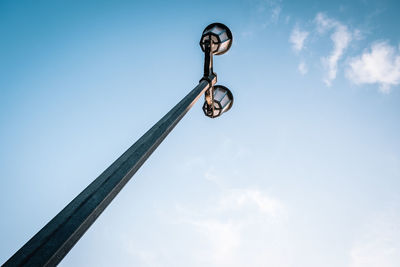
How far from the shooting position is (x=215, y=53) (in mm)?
4391

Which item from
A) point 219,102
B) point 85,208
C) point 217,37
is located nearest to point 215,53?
point 217,37

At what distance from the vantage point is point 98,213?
1.31m

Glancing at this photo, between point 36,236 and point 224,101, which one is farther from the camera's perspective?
point 224,101

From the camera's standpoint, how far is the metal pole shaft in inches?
39.2

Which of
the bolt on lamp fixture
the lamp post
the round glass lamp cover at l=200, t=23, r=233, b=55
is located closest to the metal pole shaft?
the lamp post

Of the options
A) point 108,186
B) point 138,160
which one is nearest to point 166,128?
point 138,160

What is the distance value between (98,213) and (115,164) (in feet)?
1.11

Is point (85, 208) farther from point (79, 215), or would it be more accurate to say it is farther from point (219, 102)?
point (219, 102)

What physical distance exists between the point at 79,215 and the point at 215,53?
3.85 metres

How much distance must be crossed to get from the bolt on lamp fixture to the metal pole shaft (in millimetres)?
2417

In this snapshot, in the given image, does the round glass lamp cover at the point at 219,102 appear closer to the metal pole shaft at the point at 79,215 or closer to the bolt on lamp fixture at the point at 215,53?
the bolt on lamp fixture at the point at 215,53

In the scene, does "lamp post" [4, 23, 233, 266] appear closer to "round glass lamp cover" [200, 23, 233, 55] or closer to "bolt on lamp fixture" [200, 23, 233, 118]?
"bolt on lamp fixture" [200, 23, 233, 118]

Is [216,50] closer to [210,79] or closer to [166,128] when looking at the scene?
[210,79]

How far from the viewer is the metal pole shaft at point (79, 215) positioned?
39.2 inches
